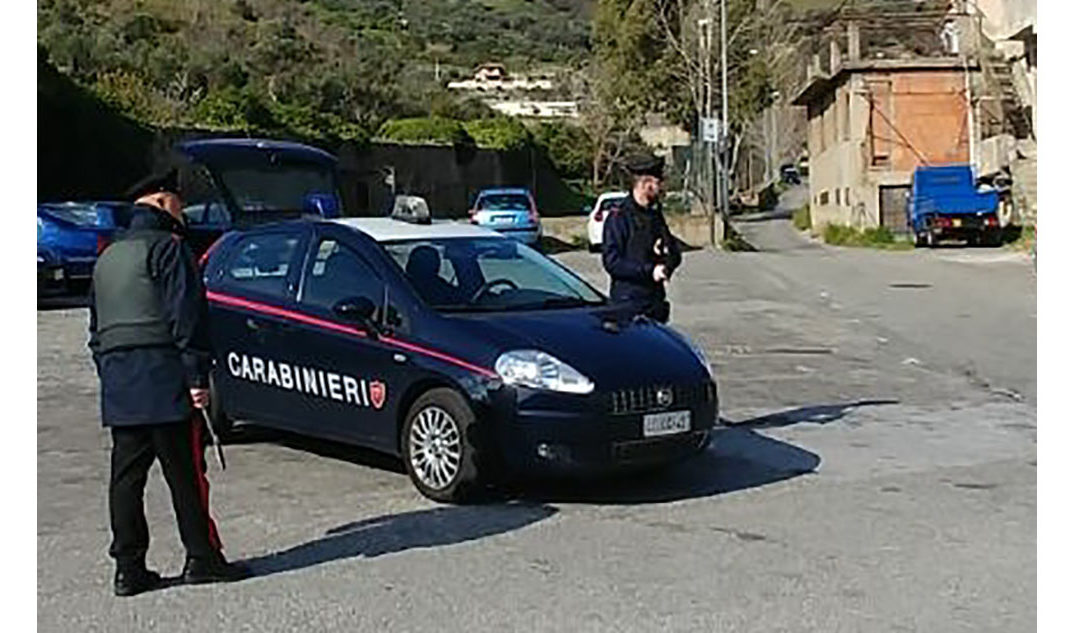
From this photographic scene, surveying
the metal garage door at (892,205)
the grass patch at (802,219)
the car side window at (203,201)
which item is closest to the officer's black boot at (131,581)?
the car side window at (203,201)

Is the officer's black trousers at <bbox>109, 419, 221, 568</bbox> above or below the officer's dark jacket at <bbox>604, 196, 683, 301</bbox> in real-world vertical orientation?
below

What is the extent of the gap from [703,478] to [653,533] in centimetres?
168

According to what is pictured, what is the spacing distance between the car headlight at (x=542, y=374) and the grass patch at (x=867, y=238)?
1429 inches

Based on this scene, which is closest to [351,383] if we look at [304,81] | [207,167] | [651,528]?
[651,528]

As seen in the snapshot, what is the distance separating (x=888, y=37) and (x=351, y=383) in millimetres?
53742

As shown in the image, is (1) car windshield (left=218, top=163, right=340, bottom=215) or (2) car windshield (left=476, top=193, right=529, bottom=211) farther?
(2) car windshield (left=476, top=193, right=529, bottom=211)

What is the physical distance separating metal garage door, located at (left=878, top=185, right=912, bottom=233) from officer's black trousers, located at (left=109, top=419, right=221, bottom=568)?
4514cm

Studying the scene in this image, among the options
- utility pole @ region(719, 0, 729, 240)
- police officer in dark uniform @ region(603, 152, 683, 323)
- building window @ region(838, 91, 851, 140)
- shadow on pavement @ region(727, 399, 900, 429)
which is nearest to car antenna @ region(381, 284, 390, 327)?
police officer in dark uniform @ region(603, 152, 683, 323)

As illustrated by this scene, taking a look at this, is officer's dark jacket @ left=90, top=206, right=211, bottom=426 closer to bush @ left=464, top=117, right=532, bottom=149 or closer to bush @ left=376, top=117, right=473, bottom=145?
bush @ left=376, top=117, right=473, bottom=145

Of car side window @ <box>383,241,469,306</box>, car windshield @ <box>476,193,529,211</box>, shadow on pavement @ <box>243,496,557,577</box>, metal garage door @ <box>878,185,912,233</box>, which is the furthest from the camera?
metal garage door @ <box>878,185,912,233</box>

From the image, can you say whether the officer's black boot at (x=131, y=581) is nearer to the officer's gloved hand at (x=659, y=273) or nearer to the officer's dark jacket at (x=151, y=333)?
the officer's dark jacket at (x=151, y=333)

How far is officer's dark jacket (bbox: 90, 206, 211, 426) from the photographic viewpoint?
7.12 meters
